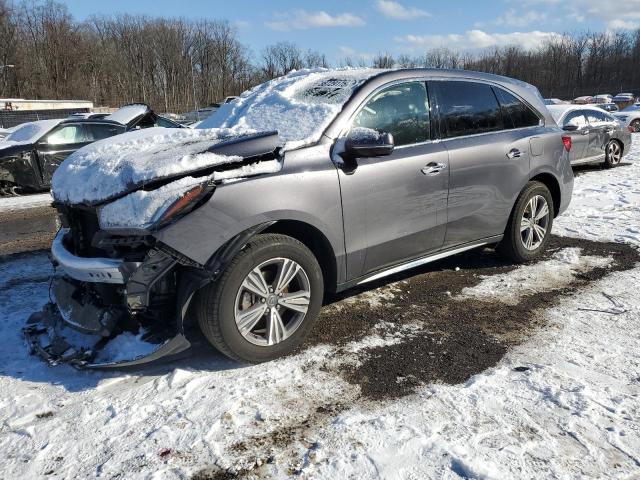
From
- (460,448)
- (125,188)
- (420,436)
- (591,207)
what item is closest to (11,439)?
(125,188)

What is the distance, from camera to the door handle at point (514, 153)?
4.48m

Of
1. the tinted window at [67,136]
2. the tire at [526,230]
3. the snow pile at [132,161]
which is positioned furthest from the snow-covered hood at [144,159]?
the tinted window at [67,136]

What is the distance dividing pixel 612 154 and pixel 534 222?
26.1 feet

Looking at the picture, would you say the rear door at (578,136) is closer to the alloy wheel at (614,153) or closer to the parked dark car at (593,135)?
the parked dark car at (593,135)

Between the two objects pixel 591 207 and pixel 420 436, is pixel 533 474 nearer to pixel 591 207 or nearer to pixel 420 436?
pixel 420 436

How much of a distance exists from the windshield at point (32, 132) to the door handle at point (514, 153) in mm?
9036

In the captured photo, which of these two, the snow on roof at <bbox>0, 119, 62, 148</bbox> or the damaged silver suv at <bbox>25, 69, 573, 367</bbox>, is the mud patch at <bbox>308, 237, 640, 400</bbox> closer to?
the damaged silver suv at <bbox>25, 69, 573, 367</bbox>

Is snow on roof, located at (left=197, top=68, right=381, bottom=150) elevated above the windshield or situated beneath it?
situated beneath

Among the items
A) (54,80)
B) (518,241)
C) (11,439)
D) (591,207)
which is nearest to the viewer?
(11,439)

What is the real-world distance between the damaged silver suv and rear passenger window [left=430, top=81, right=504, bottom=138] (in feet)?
0.05

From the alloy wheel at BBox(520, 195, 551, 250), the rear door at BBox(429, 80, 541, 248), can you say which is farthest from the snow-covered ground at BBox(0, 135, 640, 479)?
the alloy wheel at BBox(520, 195, 551, 250)

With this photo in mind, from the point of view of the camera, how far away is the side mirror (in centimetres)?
328

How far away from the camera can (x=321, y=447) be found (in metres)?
2.36

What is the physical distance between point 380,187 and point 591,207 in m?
5.19
